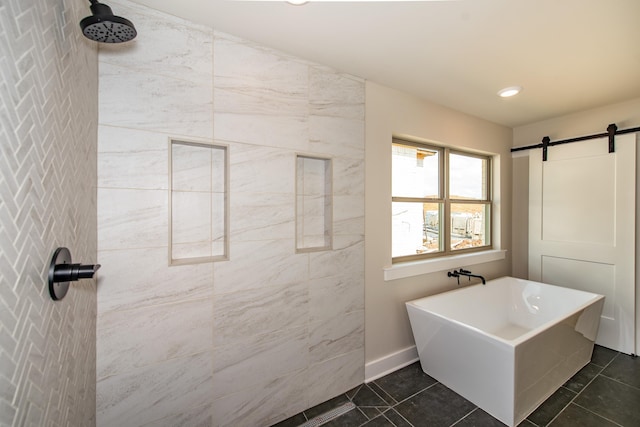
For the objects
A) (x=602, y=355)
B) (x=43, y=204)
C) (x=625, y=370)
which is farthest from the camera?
(x=602, y=355)

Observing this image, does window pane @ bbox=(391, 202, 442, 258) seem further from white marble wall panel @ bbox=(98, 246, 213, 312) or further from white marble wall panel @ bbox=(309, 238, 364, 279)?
white marble wall panel @ bbox=(98, 246, 213, 312)

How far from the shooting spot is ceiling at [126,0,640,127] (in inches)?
53.3

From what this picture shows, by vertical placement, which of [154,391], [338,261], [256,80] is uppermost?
[256,80]

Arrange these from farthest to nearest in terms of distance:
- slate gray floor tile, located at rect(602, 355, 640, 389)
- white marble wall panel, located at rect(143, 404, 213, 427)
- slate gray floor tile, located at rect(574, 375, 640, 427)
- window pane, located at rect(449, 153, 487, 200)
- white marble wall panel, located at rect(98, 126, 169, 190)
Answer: window pane, located at rect(449, 153, 487, 200)
slate gray floor tile, located at rect(602, 355, 640, 389)
slate gray floor tile, located at rect(574, 375, 640, 427)
white marble wall panel, located at rect(143, 404, 213, 427)
white marble wall panel, located at rect(98, 126, 169, 190)

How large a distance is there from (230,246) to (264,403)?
1.05m

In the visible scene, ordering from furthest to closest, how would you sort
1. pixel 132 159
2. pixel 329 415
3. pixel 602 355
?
pixel 602 355 < pixel 329 415 < pixel 132 159

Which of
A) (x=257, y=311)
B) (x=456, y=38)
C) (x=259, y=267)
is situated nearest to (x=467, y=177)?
(x=456, y=38)

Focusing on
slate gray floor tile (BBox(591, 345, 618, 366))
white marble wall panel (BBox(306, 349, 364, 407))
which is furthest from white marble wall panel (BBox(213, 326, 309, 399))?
slate gray floor tile (BBox(591, 345, 618, 366))

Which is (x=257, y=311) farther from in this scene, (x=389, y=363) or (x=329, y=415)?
(x=389, y=363)

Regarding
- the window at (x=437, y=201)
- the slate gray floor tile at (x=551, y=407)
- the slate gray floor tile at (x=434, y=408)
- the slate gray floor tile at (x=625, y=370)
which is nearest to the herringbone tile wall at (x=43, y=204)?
the slate gray floor tile at (x=434, y=408)

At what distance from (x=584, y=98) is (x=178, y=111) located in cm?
351

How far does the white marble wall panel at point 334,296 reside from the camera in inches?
73.4

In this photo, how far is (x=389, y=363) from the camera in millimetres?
2256

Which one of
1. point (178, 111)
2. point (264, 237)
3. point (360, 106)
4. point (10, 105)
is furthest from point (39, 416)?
point (360, 106)
